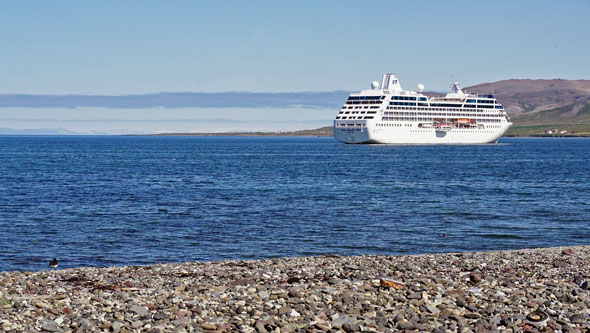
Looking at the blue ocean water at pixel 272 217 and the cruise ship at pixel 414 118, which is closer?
the blue ocean water at pixel 272 217

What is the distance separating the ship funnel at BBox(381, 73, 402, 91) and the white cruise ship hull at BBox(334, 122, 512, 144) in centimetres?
1000

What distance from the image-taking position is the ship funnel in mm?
146587

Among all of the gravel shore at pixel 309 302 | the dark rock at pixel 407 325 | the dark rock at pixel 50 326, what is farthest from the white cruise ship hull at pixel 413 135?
the dark rock at pixel 50 326

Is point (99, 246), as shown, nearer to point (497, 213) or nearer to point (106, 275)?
point (106, 275)

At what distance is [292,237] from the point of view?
2481 centimetres

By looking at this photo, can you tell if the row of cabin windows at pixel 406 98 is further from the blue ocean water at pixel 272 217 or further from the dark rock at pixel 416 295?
the dark rock at pixel 416 295

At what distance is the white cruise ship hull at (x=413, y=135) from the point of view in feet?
439

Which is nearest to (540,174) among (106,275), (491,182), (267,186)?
(491,182)

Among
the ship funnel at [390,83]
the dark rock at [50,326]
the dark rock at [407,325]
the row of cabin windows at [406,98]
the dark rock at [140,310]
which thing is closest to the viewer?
the dark rock at [50,326]

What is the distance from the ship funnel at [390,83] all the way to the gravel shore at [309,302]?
133 meters

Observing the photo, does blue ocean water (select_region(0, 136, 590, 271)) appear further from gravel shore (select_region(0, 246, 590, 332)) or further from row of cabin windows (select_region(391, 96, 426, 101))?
row of cabin windows (select_region(391, 96, 426, 101))

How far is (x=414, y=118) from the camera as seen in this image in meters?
142

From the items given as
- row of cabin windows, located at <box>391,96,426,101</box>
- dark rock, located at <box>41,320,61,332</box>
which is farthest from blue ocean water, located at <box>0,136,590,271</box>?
row of cabin windows, located at <box>391,96,426,101</box>

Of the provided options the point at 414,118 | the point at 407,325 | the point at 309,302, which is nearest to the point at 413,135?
the point at 414,118
